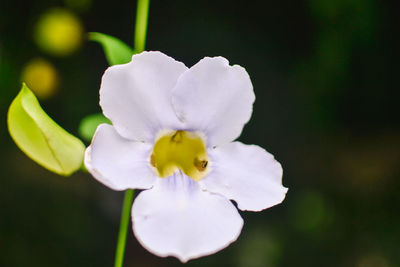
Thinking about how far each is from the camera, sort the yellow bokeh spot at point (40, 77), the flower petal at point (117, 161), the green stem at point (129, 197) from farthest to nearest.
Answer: the yellow bokeh spot at point (40, 77) → the green stem at point (129, 197) → the flower petal at point (117, 161)

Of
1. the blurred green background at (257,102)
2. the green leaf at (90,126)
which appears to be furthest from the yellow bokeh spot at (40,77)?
the green leaf at (90,126)

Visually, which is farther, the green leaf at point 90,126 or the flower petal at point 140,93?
the green leaf at point 90,126

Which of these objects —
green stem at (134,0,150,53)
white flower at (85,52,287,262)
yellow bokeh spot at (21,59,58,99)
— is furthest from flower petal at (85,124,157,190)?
yellow bokeh spot at (21,59,58,99)

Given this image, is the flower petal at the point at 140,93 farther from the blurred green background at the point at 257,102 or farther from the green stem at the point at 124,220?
the blurred green background at the point at 257,102

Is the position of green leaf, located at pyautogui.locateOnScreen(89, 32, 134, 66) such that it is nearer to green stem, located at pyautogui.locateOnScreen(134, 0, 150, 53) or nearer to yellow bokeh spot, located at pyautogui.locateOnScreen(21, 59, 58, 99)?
green stem, located at pyautogui.locateOnScreen(134, 0, 150, 53)

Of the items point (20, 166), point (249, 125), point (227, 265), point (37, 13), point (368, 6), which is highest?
point (368, 6)

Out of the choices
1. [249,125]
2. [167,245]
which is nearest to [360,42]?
[249,125]

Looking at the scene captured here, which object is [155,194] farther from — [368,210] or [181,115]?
[368,210]
